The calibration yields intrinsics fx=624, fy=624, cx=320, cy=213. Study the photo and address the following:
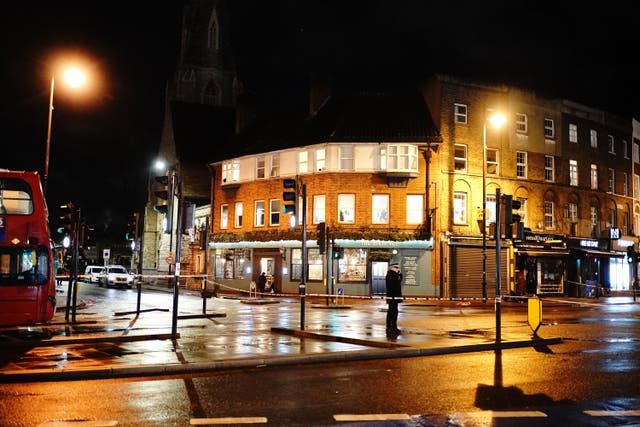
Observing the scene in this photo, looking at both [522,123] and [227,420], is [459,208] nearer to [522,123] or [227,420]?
[522,123]

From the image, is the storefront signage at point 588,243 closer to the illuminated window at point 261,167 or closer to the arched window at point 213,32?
A: the illuminated window at point 261,167

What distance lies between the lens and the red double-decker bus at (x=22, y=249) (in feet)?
52.6

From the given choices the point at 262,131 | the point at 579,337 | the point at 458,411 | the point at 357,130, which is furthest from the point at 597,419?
the point at 262,131

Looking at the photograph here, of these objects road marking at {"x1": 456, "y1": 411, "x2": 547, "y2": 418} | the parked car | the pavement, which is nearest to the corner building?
the parked car

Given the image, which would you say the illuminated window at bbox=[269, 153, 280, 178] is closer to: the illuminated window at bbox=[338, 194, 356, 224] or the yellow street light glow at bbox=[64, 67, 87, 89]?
the illuminated window at bbox=[338, 194, 356, 224]

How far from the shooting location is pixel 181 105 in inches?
2290

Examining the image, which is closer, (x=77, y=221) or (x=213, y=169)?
(x=77, y=221)

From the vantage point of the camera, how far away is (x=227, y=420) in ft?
23.6

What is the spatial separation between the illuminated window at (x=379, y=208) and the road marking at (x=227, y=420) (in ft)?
101

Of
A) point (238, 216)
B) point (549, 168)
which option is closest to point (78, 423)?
point (238, 216)

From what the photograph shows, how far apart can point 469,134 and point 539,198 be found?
6781 mm

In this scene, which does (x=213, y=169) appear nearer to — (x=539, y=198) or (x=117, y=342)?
(x=539, y=198)

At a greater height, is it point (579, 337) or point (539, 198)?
point (539, 198)

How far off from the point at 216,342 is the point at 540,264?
1228 inches
